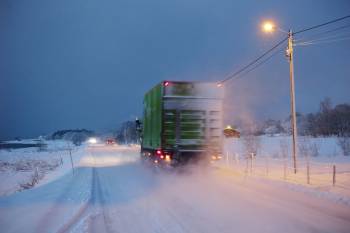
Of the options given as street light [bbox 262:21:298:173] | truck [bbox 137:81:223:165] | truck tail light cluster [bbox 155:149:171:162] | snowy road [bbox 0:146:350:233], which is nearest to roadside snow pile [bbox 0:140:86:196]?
truck tail light cluster [bbox 155:149:171:162]

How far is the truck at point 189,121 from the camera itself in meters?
19.2

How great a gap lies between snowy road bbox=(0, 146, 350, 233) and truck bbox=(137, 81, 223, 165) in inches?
165

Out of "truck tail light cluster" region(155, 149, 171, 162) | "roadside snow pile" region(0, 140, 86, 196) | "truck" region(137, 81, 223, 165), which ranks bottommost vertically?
"roadside snow pile" region(0, 140, 86, 196)

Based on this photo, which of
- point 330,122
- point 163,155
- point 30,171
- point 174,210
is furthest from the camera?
point 330,122

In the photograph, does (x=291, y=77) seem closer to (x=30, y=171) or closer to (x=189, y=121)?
(x=189, y=121)

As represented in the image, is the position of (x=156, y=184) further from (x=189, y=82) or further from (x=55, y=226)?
(x=55, y=226)

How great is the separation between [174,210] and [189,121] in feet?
31.2

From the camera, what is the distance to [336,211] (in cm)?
995

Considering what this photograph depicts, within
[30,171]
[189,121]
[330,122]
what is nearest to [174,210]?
[189,121]

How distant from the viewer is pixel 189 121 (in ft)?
63.5

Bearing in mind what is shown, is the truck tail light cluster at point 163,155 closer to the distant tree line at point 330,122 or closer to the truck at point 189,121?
the truck at point 189,121

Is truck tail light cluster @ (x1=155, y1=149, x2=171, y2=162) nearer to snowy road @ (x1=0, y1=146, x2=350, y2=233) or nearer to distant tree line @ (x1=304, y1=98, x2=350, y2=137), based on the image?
snowy road @ (x1=0, y1=146, x2=350, y2=233)

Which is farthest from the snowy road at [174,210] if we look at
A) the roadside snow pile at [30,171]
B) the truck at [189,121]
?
the roadside snow pile at [30,171]

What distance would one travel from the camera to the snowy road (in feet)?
27.3
